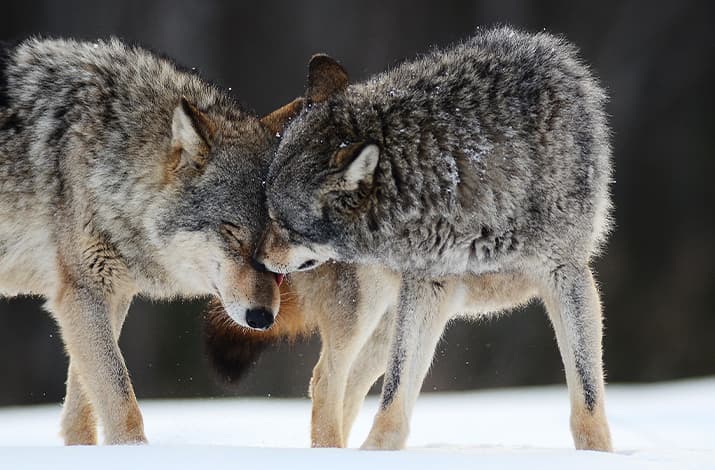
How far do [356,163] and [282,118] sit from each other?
90 centimetres

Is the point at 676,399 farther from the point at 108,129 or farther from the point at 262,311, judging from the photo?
the point at 108,129

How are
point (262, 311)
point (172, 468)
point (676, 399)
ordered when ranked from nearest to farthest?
→ point (172, 468)
point (262, 311)
point (676, 399)

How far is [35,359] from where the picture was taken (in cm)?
1073

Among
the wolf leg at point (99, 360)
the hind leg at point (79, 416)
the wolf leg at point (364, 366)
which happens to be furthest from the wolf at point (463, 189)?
the hind leg at point (79, 416)

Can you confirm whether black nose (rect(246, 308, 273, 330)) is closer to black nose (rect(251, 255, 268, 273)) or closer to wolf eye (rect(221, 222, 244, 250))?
black nose (rect(251, 255, 268, 273))

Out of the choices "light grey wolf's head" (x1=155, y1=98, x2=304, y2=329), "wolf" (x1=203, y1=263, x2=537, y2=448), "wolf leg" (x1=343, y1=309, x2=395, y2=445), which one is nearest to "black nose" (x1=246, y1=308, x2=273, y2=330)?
"light grey wolf's head" (x1=155, y1=98, x2=304, y2=329)

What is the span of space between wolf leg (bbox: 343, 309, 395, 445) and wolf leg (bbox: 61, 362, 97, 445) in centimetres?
107

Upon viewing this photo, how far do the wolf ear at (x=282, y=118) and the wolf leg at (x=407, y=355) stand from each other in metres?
0.86

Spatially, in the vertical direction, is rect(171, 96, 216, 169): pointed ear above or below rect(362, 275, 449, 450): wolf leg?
above

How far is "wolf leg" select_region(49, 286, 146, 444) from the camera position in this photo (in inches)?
175

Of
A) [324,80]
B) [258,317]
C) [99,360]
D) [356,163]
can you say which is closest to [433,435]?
Result: [258,317]

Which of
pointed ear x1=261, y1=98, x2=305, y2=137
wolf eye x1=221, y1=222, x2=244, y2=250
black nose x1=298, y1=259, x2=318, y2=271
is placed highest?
pointed ear x1=261, y1=98, x2=305, y2=137

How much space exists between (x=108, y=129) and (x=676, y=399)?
3.92 meters

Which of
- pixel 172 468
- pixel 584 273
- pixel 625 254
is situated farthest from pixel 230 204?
pixel 625 254
